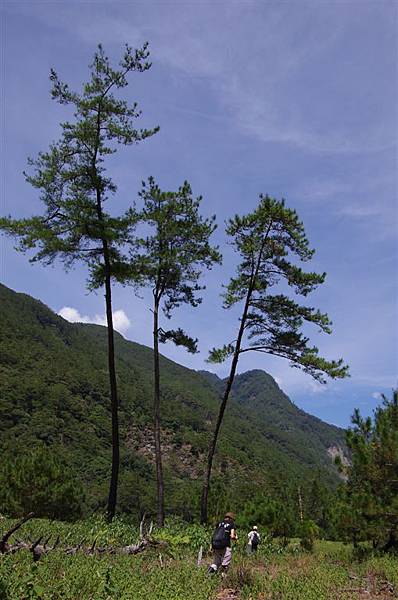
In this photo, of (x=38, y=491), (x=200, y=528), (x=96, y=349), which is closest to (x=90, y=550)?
(x=200, y=528)

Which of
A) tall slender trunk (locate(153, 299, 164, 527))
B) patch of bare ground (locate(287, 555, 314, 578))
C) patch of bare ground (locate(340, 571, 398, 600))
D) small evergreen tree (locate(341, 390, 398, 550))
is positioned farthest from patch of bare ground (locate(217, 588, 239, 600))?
tall slender trunk (locate(153, 299, 164, 527))

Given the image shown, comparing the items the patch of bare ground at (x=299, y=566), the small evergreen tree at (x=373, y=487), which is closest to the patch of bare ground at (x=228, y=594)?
the patch of bare ground at (x=299, y=566)

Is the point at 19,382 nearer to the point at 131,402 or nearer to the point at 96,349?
the point at 131,402

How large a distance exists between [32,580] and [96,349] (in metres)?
164

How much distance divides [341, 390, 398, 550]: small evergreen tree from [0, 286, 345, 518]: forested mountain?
1898 inches

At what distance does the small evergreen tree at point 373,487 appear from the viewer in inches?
A: 486

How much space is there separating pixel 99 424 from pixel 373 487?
99.3 m

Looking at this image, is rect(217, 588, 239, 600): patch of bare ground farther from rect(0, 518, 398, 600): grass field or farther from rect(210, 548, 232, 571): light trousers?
rect(210, 548, 232, 571): light trousers

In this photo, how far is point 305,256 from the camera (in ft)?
59.7

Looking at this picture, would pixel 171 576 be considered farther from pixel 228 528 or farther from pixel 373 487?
pixel 373 487

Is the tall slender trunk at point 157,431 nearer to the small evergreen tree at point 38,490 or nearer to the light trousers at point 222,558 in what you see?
the light trousers at point 222,558

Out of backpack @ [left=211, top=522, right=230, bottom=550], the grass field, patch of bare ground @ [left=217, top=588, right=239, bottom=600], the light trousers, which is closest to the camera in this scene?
the grass field

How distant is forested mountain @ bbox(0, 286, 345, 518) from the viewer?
78688 millimetres

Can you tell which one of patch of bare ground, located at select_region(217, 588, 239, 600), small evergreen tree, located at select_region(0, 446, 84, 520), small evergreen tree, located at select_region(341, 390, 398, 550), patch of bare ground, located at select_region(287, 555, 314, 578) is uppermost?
small evergreen tree, located at select_region(341, 390, 398, 550)
